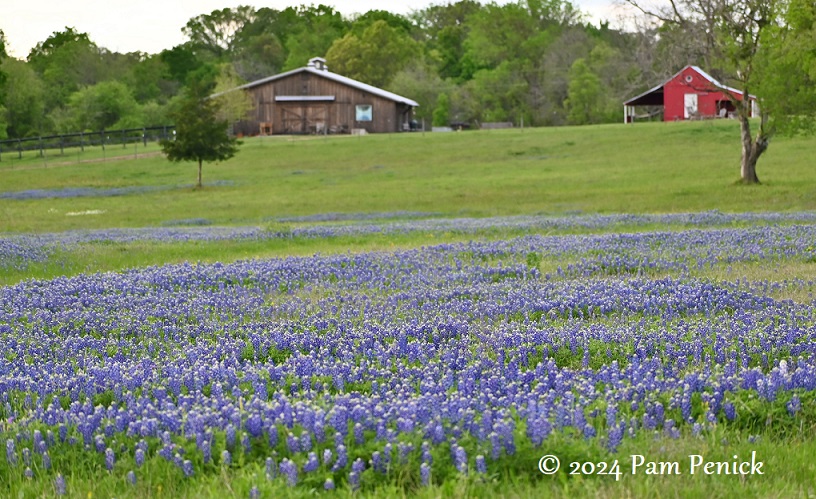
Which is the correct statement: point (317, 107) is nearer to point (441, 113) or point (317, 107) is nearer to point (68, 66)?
point (441, 113)

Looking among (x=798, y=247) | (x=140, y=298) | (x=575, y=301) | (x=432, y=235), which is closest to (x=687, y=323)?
(x=575, y=301)

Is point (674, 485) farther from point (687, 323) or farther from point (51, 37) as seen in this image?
point (51, 37)

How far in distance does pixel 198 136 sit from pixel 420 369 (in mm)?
49780

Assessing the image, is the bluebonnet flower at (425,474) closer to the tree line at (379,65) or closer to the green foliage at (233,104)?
the tree line at (379,65)

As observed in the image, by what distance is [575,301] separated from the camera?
9.79 m

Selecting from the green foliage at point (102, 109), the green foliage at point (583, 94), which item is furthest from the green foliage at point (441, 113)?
the green foliage at point (102, 109)

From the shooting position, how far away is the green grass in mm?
37188

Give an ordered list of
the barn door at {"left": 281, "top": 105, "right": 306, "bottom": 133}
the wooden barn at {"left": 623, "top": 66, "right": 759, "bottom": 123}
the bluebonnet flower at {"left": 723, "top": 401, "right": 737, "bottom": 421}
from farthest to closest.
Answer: the barn door at {"left": 281, "top": 105, "right": 306, "bottom": 133} < the wooden barn at {"left": 623, "top": 66, "right": 759, "bottom": 123} < the bluebonnet flower at {"left": 723, "top": 401, "right": 737, "bottom": 421}

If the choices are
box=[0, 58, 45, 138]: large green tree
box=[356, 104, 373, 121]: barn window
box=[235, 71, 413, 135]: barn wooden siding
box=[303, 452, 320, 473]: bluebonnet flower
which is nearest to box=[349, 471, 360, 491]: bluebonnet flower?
box=[303, 452, 320, 473]: bluebonnet flower

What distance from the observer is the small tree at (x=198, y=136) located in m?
54.2

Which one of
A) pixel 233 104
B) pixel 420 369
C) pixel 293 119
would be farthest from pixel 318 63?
pixel 420 369

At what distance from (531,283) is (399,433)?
6997 millimetres

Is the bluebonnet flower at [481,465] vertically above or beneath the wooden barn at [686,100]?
beneath

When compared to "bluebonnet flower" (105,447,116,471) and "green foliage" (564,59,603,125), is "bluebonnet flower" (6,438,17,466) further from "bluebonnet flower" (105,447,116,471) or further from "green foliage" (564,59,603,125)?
"green foliage" (564,59,603,125)
